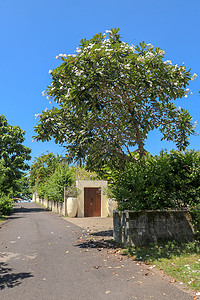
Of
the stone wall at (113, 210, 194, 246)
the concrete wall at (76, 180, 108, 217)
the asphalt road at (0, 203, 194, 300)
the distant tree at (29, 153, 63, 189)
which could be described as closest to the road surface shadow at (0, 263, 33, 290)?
the asphalt road at (0, 203, 194, 300)

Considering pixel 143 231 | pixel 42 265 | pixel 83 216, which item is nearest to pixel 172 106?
pixel 143 231

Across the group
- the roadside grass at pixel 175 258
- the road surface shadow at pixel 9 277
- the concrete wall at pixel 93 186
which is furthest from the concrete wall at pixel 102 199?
the road surface shadow at pixel 9 277

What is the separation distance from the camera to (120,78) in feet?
27.2

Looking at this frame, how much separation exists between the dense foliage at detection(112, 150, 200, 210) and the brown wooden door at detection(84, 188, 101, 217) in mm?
13478

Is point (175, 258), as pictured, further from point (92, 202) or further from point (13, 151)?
point (13, 151)

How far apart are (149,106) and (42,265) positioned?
7904 mm

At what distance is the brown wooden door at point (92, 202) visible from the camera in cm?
2191

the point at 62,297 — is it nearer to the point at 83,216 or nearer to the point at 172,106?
the point at 172,106

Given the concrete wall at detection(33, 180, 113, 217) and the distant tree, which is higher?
the distant tree

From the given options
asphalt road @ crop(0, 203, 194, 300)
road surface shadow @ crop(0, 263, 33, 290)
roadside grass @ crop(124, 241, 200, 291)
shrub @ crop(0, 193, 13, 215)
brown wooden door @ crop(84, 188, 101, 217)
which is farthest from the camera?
brown wooden door @ crop(84, 188, 101, 217)

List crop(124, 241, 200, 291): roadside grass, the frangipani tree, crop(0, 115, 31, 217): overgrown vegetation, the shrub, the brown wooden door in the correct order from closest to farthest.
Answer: crop(124, 241, 200, 291): roadside grass → the frangipani tree → the shrub → the brown wooden door → crop(0, 115, 31, 217): overgrown vegetation

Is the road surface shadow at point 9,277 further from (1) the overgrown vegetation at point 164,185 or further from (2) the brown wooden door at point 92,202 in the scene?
(2) the brown wooden door at point 92,202

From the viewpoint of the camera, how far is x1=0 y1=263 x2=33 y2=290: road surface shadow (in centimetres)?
495

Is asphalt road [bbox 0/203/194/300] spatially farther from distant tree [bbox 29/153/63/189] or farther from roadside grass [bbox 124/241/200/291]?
distant tree [bbox 29/153/63/189]
